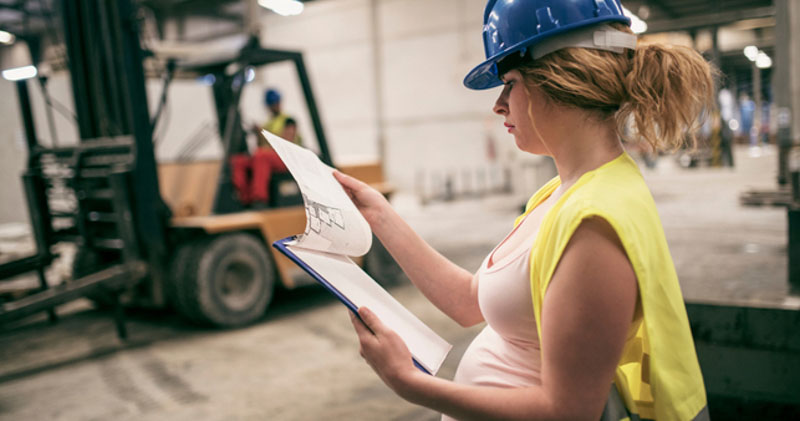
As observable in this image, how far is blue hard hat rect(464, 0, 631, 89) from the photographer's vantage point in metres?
0.99

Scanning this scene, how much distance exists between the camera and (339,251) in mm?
1210

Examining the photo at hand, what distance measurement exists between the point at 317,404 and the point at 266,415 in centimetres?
32

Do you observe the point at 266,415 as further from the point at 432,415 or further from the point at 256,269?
the point at 256,269

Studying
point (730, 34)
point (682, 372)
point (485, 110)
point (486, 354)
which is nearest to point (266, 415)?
point (486, 354)

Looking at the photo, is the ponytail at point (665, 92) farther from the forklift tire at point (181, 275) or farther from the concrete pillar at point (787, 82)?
the concrete pillar at point (787, 82)

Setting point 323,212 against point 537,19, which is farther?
point 323,212

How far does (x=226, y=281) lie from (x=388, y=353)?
486 cm

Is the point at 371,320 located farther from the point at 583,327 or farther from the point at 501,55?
the point at 501,55

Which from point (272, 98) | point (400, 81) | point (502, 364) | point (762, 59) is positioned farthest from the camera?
point (762, 59)

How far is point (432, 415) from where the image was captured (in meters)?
3.43

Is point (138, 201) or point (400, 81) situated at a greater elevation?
point (400, 81)

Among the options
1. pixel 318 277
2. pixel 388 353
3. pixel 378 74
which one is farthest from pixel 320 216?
pixel 378 74

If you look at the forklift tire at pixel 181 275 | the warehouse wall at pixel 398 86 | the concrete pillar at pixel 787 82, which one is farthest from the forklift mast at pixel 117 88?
the warehouse wall at pixel 398 86

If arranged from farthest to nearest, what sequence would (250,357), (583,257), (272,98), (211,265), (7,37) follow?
1. (272,98)
2. (7,37)
3. (211,265)
4. (250,357)
5. (583,257)
